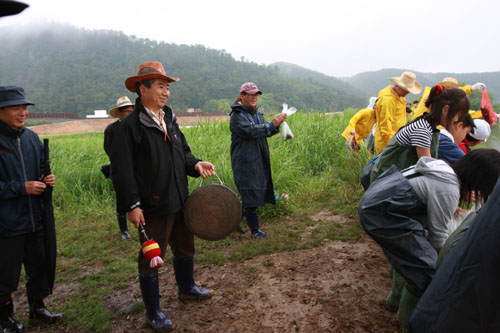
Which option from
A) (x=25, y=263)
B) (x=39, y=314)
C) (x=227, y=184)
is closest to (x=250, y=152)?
(x=227, y=184)

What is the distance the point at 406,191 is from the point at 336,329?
3.82 feet

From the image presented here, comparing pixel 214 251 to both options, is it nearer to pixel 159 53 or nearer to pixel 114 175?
pixel 114 175

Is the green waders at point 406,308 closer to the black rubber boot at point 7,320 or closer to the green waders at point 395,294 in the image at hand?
the green waders at point 395,294

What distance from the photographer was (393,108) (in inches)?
181

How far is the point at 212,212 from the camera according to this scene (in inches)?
107

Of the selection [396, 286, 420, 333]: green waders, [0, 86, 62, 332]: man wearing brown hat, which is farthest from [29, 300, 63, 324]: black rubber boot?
[396, 286, 420, 333]: green waders

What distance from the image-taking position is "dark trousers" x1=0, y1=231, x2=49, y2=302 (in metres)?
2.49

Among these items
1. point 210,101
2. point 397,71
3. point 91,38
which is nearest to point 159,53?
point 91,38

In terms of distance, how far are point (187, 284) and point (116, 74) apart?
78.9 metres

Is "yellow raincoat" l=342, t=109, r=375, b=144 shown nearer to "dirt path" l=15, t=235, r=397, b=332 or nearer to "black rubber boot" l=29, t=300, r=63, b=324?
"dirt path" l=15, t=235, r=397, b=332

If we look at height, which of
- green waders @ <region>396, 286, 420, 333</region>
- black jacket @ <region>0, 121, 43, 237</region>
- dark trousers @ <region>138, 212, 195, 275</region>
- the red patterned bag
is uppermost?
the red patterned bag

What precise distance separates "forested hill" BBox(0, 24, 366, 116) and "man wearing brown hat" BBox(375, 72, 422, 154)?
41.2 meters

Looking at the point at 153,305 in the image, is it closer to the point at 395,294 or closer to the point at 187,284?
the point at 187,284

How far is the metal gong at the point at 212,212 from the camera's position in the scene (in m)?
2.67
